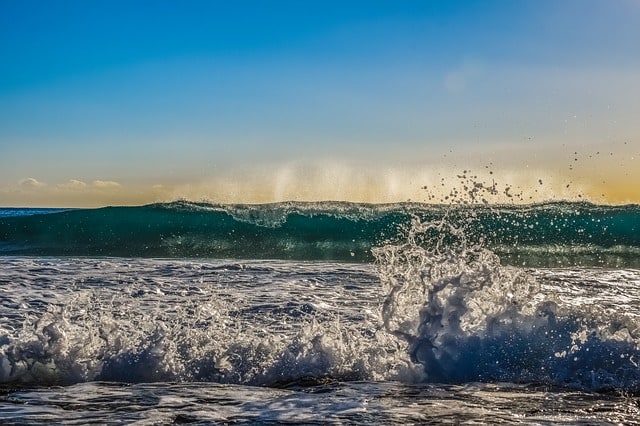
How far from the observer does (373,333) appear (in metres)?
6.12

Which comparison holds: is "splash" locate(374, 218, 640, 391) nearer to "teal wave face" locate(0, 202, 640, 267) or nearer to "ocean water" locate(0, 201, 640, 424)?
"ocean water" locate(0, 201, 640, 424)

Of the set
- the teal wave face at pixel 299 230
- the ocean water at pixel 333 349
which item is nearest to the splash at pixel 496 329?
the ocean water at pixel 333 349

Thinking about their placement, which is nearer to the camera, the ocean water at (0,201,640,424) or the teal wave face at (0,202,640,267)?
the ocean water at (0,201,640,424)

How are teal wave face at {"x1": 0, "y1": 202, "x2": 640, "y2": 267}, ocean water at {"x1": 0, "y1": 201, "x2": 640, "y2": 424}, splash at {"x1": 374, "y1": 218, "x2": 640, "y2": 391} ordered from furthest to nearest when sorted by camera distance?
teal wave face at {"x1": 0, "y1": 202, "x2": 640, "y2": 267} < splash at {"x1": 374, "y1": 218, "x2": 640, "y2": 391} < ocean water at {"x1": 0, "y1": 201, "x2": 640, "y2": 424}

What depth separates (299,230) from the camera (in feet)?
72.8

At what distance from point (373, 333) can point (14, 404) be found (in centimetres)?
284

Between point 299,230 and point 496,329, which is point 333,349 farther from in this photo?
point 299,230

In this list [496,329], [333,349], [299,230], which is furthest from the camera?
[299,230]

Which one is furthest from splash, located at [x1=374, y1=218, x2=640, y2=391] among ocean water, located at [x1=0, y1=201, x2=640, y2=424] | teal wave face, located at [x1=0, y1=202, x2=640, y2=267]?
teal wave face, located at [x1=0, y1=202, x2=640, y2=267]

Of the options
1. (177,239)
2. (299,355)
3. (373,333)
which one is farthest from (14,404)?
(177,239)

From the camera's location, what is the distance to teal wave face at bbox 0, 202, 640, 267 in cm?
1950

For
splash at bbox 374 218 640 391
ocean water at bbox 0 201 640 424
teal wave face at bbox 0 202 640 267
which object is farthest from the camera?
teal wave face at bbox 0 202 640 267

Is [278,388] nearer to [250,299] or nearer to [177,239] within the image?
[250,299]

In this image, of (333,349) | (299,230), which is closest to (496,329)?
(333,349)
